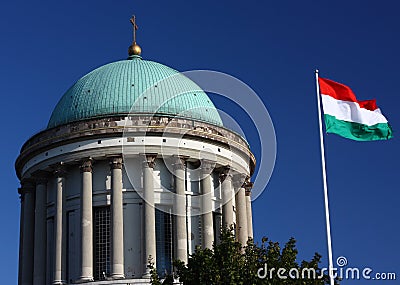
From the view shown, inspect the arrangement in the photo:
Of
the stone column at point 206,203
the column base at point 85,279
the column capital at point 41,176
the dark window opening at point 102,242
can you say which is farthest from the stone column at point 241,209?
the column capital at point 41,176

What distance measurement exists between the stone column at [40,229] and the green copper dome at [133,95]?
4.83 meters

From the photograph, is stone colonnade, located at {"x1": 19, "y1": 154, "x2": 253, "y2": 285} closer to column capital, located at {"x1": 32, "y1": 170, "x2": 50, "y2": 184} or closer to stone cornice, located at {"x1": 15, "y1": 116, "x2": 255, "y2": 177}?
column capital, located at {"x1": 32, "y1": 170, "x2": 50, "y2": 184}

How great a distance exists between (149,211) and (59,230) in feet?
24.5

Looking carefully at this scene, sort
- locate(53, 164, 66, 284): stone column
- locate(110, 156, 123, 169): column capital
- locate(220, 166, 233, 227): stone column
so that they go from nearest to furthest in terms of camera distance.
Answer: locate(53, 164, 66, 284): stone column < locate(110, 156, 123, 169): column capital < locate(220, 166, 233, 227): stone column

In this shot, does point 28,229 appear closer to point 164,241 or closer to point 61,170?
point 61,170

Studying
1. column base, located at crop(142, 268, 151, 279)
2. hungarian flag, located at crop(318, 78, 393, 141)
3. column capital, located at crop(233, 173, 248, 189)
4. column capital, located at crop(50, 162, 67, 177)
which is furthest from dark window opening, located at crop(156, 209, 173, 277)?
hungarian flag, located at crop(318, 78, 393, 141)

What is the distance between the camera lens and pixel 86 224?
64875 mm

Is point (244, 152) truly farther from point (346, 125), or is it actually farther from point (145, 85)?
point (346, 125)

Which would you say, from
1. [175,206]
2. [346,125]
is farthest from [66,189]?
[346,125]

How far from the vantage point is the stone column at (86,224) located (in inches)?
2509

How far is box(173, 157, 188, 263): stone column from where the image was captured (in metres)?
65.1

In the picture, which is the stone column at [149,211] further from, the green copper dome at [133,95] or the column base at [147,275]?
the green copper dome at [133,95]

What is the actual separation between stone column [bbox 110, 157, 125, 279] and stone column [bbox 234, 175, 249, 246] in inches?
A: 435

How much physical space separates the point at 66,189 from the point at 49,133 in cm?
485
